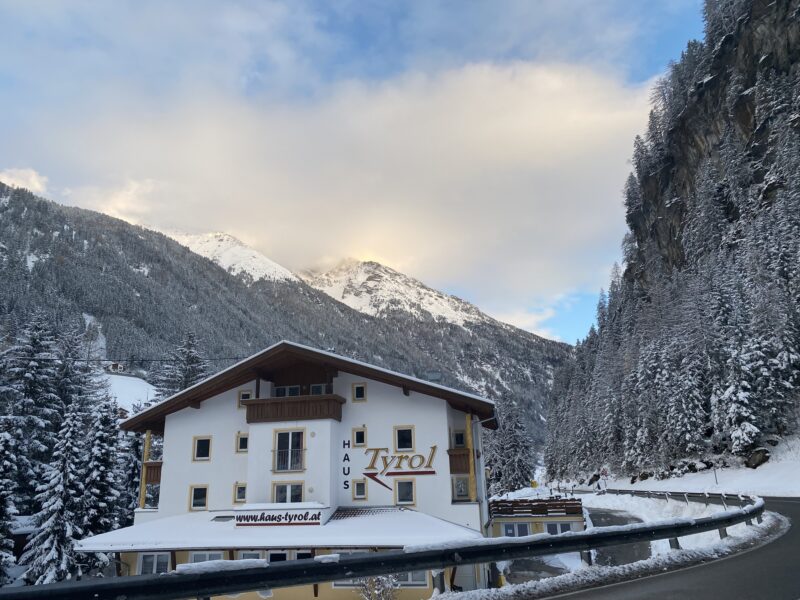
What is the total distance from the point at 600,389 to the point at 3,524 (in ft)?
267

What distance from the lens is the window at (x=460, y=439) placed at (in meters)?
31.1

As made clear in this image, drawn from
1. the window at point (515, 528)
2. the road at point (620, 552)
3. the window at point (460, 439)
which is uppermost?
the window at point (460, 439)

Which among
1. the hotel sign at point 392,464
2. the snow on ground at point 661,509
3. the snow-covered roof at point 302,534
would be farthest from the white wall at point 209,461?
the snow on ground at point 661,509

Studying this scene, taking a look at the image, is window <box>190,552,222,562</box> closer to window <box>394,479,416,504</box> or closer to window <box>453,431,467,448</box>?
window <box>394,479,416,504</box>

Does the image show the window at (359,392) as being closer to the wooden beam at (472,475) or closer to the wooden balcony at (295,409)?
the wooden balcony at (295,409)

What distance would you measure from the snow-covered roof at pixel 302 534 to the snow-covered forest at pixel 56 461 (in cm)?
993

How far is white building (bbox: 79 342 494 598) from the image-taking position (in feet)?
83.6

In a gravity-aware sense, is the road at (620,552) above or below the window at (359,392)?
below

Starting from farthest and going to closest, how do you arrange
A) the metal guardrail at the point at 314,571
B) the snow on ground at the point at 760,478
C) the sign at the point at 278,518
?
the snow on ground at the point at 760,478
the sign at the point at 278,518
the metal guardrail at the point at 314,571

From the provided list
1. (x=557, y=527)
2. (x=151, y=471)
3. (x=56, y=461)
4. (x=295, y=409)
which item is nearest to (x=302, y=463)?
(x=295, y=409)

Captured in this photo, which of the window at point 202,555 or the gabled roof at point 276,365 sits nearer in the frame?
the window at point 202,555

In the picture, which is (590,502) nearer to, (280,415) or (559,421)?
(280,415)

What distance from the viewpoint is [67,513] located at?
111 feet

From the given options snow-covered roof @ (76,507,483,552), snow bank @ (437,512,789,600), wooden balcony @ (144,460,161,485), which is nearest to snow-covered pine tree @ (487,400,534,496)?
snow-covered roof @ (76,507,483,552)
